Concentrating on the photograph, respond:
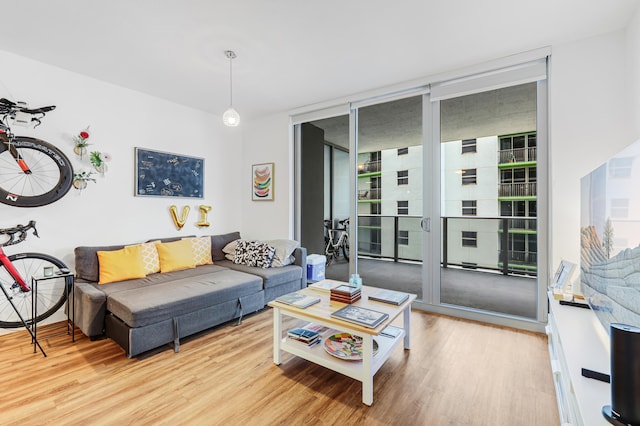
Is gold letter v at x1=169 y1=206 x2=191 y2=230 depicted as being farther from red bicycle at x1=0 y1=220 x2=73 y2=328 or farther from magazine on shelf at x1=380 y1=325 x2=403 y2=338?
magazine on shelf at x1=380 y1=325 x2=403 y2=338

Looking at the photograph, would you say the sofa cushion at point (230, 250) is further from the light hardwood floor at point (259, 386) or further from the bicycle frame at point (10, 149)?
the bicycle frame at point (10, 149)

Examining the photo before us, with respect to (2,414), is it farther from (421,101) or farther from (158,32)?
(421,101)

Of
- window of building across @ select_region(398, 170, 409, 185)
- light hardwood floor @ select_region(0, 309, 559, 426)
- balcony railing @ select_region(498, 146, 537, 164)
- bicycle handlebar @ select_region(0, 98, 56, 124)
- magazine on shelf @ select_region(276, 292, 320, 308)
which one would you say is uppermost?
bicycle handlebar @ select_region(0, 98, 56, 124)

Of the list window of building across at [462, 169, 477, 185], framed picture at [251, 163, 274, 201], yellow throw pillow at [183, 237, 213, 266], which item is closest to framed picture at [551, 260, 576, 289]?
window of building across at [462, 169, 477, 185]

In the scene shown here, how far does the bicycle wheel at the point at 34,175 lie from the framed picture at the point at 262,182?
2318 millimetres

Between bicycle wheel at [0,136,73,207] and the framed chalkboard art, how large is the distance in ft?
2.39

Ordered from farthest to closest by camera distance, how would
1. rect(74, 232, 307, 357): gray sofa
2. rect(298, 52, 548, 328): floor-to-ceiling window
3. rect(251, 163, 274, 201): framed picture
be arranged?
1. rect(251, 163, 274, 201): framed picture
2. rect(298, 52, 548, 328): floor-to-ceiling window
3. rect(74, 232, 307, 357): gray sofa

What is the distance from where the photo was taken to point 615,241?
4.50ft

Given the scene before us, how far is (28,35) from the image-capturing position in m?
2.40

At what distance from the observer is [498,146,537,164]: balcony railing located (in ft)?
9.48

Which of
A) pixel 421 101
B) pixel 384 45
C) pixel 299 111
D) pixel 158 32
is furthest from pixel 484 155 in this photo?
pixel 158 32

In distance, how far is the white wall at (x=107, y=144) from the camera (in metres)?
2.81

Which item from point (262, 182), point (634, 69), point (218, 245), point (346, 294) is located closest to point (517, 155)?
point (634, 69)

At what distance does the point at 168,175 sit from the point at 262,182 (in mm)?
1364
